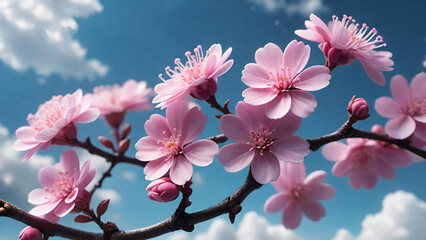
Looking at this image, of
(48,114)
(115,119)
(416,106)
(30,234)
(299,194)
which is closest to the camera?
(30,234)

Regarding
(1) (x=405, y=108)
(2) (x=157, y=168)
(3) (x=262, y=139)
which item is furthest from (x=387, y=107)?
(2) (x=157, y=168)

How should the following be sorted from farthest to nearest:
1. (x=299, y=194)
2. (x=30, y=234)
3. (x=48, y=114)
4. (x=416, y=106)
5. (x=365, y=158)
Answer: (x=299, y=194) < (x=365, y=158) < (x=48, y=114) < (x=416, y=106) < (x=30, y=234)

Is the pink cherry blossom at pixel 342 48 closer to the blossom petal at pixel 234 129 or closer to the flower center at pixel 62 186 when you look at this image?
the blossom petal at pixel 234 129

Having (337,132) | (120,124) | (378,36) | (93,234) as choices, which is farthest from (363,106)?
(120,124)

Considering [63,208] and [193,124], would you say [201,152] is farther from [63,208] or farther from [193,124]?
[63,208]

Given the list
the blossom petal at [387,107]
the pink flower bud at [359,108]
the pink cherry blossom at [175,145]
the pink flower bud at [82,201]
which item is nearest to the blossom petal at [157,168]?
the pink cherry blossom at [175,145]

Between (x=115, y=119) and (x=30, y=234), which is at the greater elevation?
(x=115, y=119)

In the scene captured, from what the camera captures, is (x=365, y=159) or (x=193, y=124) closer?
(x=193, y=124)

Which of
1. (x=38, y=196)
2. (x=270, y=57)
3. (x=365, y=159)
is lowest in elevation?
(x=365, y=159)

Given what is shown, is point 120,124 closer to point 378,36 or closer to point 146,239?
point 146,239
